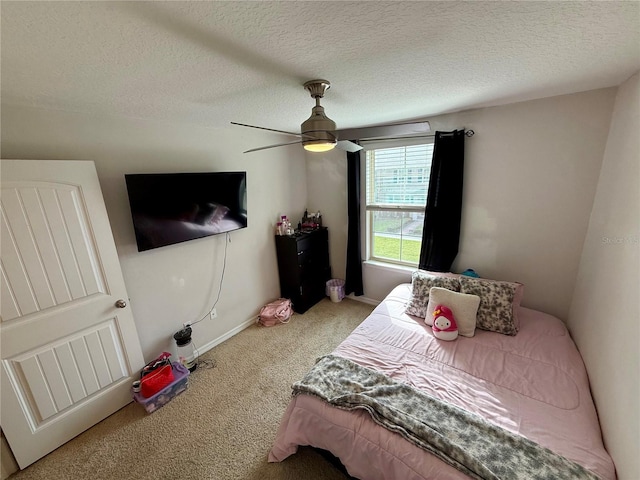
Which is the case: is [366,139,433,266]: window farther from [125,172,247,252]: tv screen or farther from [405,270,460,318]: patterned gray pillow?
[125,172,247,252]: tv screen

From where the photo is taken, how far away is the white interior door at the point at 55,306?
60.3 inches

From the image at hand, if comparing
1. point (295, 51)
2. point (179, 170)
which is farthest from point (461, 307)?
point (179, 170)

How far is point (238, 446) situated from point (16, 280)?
172cm

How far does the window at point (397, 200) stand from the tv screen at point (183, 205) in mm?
1573

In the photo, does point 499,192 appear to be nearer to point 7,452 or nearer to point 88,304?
point 88,304

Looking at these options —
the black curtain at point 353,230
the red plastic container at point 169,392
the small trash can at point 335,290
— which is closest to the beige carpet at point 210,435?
the red plastic container at point 169,392

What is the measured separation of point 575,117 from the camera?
1.98 m

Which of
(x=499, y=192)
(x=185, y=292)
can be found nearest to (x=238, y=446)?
(x=185, y=292)

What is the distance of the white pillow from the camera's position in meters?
2.02

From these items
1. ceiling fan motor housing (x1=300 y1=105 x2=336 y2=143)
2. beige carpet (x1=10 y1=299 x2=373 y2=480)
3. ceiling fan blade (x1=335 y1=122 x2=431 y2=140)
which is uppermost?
ceiling fan blade (x1=335 y1=122 x2=431 y2=140)

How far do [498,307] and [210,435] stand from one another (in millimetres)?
2375

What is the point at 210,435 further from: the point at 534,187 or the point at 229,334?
the point at 534,187

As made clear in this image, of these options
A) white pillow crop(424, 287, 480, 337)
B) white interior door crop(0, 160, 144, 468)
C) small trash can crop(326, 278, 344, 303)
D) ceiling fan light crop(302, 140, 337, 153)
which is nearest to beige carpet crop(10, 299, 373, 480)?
white interior door crop(0, 160, 144, 468)

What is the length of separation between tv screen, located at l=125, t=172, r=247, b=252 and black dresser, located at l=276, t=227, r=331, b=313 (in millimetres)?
720
